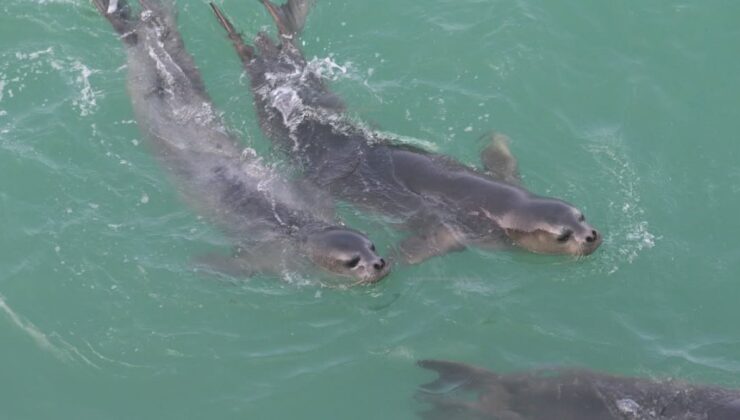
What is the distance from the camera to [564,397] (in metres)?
11.8

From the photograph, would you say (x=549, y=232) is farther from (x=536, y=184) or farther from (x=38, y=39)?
(x=38, y=39)

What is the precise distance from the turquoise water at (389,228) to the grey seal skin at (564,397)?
355 mm

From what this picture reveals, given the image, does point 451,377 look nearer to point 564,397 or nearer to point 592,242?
point 564,397

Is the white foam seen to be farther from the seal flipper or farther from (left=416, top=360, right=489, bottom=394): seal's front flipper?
(left=416, top=360, right=489, bottom=394): seal's front flipper

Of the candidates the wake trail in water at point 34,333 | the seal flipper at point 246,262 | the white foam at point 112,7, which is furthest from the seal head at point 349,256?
the white foam at point 112,7

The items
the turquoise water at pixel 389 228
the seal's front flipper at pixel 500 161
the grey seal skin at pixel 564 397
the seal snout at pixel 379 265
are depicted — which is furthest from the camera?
the seal's front flipper at pixel 500 161

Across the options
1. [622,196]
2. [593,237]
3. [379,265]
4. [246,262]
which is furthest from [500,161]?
[246,262]

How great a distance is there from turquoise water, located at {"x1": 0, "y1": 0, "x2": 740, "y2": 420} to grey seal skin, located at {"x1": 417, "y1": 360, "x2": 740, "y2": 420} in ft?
1.16

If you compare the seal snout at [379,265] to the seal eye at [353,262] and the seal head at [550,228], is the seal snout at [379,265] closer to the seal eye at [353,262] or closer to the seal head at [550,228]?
the seal eye at [353,262]

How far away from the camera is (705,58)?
16.5 m

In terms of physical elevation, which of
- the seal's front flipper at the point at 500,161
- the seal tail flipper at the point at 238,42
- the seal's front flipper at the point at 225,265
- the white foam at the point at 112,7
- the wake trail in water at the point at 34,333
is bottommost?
the wake trail in water at the point at 34,333

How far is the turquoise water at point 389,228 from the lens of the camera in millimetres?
12734

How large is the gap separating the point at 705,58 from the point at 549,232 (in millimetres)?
5057

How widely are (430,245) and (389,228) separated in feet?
2.24
